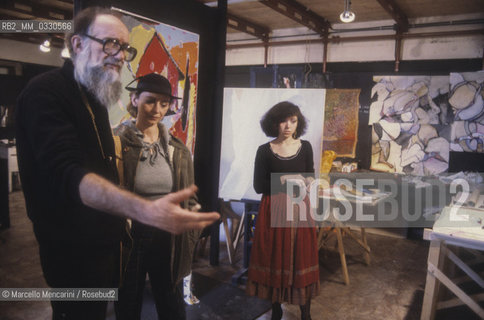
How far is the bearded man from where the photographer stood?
103 cm

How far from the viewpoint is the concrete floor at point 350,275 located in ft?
9.37

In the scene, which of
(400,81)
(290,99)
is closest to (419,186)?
(400,81)

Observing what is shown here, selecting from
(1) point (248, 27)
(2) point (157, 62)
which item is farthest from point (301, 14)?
(2) point (157, 62)

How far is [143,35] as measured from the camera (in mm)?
2357

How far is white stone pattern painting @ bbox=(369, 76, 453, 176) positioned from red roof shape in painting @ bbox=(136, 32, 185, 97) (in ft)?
13.9

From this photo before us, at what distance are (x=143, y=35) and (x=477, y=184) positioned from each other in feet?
14.2

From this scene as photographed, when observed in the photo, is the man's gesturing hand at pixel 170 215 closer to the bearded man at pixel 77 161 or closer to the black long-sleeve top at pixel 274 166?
the bearded man at pixel 77 161

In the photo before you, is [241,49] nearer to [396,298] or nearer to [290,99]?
[290,99]

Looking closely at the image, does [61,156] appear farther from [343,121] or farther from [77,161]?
[343,121]

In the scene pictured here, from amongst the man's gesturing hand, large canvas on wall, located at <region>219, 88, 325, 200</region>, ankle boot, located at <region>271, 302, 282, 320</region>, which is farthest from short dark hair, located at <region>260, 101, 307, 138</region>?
the man's gesturing hand

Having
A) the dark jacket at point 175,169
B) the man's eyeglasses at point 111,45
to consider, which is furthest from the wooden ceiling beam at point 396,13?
the man's eyeglasses at point 111,45

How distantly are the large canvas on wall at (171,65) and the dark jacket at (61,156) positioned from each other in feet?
3.30

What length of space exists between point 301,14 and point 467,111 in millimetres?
2896

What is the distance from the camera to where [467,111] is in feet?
15.8
